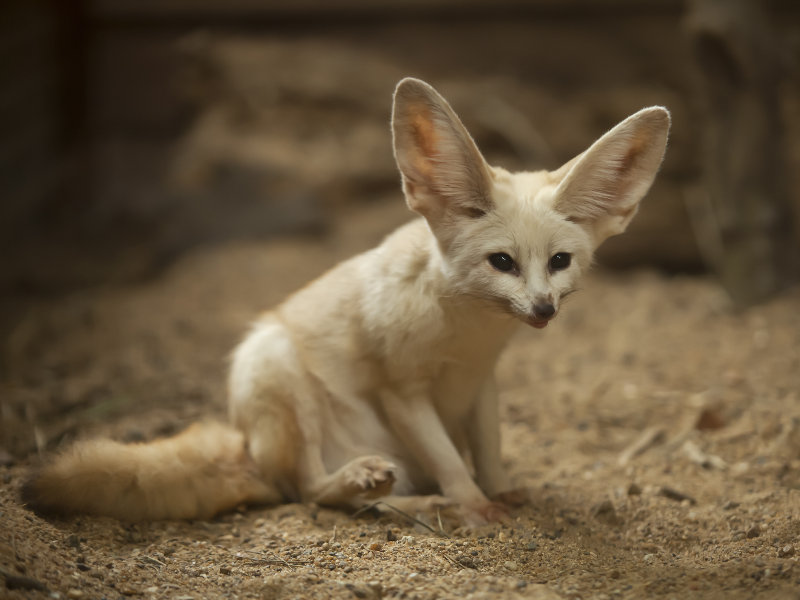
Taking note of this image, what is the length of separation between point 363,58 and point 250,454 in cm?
468

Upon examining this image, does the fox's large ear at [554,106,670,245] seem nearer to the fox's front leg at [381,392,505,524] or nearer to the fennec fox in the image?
the fennec fox

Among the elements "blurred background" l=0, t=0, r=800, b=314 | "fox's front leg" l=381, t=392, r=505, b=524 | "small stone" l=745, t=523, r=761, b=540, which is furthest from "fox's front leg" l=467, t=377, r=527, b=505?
"blurred background" l=0, t=0, r=800, b=314

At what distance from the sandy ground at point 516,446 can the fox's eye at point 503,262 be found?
954 millimetres

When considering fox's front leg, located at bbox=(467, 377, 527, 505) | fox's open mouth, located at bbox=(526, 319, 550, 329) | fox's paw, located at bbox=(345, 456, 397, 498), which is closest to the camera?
fox's open mouth, located at bbox=(526, 319, 550, 329)

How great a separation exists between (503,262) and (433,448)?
0.81 meters

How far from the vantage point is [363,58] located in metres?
7.07

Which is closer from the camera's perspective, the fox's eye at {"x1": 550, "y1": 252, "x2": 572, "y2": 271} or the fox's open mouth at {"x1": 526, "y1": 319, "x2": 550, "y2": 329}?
the fox's open mouth at {"x1": 526, "y1": 319, "x2": 550, "y2": 329}

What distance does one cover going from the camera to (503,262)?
274 cm

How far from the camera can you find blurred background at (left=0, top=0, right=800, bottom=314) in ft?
21.5

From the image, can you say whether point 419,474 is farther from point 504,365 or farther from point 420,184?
point 504,365

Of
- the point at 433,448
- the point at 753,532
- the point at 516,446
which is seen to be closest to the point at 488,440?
the point at 433,448

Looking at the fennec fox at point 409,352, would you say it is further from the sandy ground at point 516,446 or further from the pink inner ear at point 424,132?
the sandy ground at point 516,446

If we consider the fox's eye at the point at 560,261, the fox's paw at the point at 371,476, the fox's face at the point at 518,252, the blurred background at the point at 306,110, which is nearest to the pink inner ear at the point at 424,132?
the fox's face at the point at 518,252

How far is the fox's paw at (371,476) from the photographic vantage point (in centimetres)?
303
